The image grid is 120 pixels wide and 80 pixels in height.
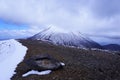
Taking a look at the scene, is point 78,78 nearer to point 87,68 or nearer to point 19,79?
point 87,68

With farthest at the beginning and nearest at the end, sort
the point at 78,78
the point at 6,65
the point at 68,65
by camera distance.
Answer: the point at 6,65, the point at 68,65, the point at 78,78

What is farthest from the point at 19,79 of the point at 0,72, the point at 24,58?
the point at 24,58

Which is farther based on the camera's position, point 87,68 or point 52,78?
point 87,68

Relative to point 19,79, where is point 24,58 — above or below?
above

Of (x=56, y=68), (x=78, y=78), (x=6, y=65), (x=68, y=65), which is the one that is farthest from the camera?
(x=6, y=65)

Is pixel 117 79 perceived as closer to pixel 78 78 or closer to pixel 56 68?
pixel 78 78

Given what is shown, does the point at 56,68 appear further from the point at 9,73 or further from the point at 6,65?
the point at 6,65

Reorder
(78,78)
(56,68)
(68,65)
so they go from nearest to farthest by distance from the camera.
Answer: (78,78) → (56,68) → (68,65)

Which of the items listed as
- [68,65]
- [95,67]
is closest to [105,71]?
[95,67]

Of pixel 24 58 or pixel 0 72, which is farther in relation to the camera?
pixel 24 58
